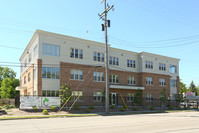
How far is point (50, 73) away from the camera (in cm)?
2981

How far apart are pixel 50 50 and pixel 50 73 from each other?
3.41 m

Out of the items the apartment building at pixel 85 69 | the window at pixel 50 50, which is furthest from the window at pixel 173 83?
the window at pixel 50 50

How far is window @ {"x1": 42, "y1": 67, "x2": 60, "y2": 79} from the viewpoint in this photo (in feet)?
96.2

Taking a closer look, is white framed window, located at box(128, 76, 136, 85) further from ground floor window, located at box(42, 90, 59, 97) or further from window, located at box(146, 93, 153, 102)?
ground floor window, located at box(42, 90, 59, 97)

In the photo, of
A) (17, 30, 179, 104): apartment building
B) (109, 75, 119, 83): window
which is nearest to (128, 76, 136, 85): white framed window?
(17, 30, 179, 104): apartment building

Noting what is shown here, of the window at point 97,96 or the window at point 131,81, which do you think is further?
the window at point 131,81

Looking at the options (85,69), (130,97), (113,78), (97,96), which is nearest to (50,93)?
(85,69)

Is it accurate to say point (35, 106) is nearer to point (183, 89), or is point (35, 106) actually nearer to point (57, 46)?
point (57, 46)

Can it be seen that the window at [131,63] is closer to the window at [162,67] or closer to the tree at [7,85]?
the window at [162,67]

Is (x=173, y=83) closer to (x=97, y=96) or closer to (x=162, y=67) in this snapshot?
(x=162, y=67)

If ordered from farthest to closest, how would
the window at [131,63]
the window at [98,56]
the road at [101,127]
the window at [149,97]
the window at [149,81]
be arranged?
the window at [149,81]
the window at [149,97]
the window at [131,63]
the window at [98,56]
the road at [101,127]

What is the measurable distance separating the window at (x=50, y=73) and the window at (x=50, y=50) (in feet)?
7.18

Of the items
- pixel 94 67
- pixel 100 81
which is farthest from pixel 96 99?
pixel 94 67

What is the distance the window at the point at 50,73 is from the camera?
29.3m
